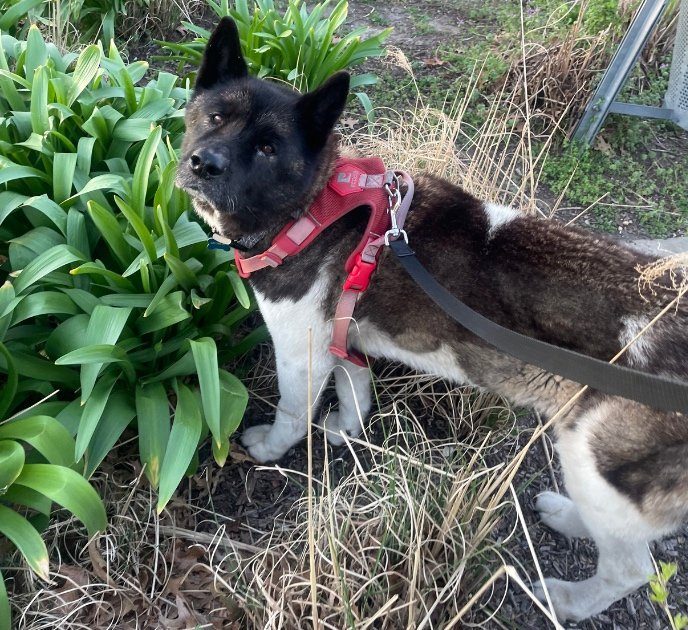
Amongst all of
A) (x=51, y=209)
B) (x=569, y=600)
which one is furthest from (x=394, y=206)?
(x=569, y=600)

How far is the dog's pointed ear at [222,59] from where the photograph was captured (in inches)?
98.0

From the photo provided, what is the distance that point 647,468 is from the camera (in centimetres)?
204

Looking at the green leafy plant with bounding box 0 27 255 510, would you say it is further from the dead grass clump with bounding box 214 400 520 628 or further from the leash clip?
the leash clip

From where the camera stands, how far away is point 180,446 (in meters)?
2.40

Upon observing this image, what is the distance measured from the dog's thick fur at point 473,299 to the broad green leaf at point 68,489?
97 centimetres

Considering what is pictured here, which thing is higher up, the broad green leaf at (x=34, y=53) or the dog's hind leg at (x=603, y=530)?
the broad green leaf at (x=34, y=53)

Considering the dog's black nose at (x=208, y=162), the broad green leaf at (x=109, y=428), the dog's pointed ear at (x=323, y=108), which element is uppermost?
the dog's pointed ear at (x=323, y=108)

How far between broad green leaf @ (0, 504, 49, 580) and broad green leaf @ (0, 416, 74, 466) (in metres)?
0.24

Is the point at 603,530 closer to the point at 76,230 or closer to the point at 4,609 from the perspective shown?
the point at 4,609

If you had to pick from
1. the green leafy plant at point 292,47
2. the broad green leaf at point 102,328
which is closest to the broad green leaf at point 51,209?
the broad green leaf at point 102,328

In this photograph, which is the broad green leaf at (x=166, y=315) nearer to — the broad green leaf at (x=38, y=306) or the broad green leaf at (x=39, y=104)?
the broad green leaf at (x=38, y=306)

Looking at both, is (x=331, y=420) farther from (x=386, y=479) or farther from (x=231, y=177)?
(x=231, y=177)

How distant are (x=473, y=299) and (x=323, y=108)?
102 cm

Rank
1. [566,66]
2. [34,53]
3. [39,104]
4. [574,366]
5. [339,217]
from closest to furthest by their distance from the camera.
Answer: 1. [574,366]
2. [339,217]
3. [39,104]
4. [34,53]
5. [566,66]
